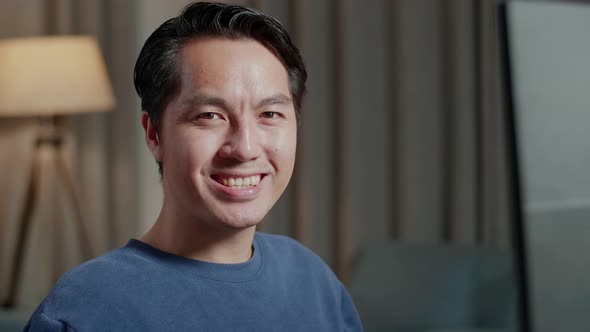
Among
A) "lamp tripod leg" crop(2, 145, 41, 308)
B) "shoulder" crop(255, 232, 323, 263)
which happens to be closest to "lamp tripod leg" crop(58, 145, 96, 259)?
"lamp tripod leg" crop(2, 145, 41, 308)

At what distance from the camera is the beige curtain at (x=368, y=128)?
3.98 metres

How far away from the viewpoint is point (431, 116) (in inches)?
158

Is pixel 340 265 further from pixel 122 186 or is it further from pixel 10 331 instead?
pixel 10 331

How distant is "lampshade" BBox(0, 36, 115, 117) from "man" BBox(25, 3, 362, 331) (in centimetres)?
263

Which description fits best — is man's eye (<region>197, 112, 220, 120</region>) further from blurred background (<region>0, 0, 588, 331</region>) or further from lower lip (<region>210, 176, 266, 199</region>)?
blurred background (<region>0, 0, 588, 331</region>)

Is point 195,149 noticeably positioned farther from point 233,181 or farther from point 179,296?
point 179,296

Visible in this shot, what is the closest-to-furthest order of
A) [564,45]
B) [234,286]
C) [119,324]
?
[119,324]
[234,286]
[564,45]

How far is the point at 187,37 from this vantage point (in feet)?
3.91

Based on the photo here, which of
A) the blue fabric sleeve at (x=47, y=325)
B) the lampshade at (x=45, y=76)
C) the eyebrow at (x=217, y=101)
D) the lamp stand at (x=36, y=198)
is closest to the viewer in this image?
the blue fabric sleeve at (x=47, y=325)

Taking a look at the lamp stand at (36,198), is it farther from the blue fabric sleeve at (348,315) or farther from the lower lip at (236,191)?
the lower lip at (236,191)

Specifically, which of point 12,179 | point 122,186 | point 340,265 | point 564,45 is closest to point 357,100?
point 340,265

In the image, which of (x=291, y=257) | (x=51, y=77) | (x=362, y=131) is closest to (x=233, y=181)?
(x=291, y=257)

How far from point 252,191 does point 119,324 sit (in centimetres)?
25

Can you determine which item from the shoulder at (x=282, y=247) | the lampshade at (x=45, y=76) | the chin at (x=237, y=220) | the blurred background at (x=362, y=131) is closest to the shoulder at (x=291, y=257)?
the shoulder at (x=282, y=247)
